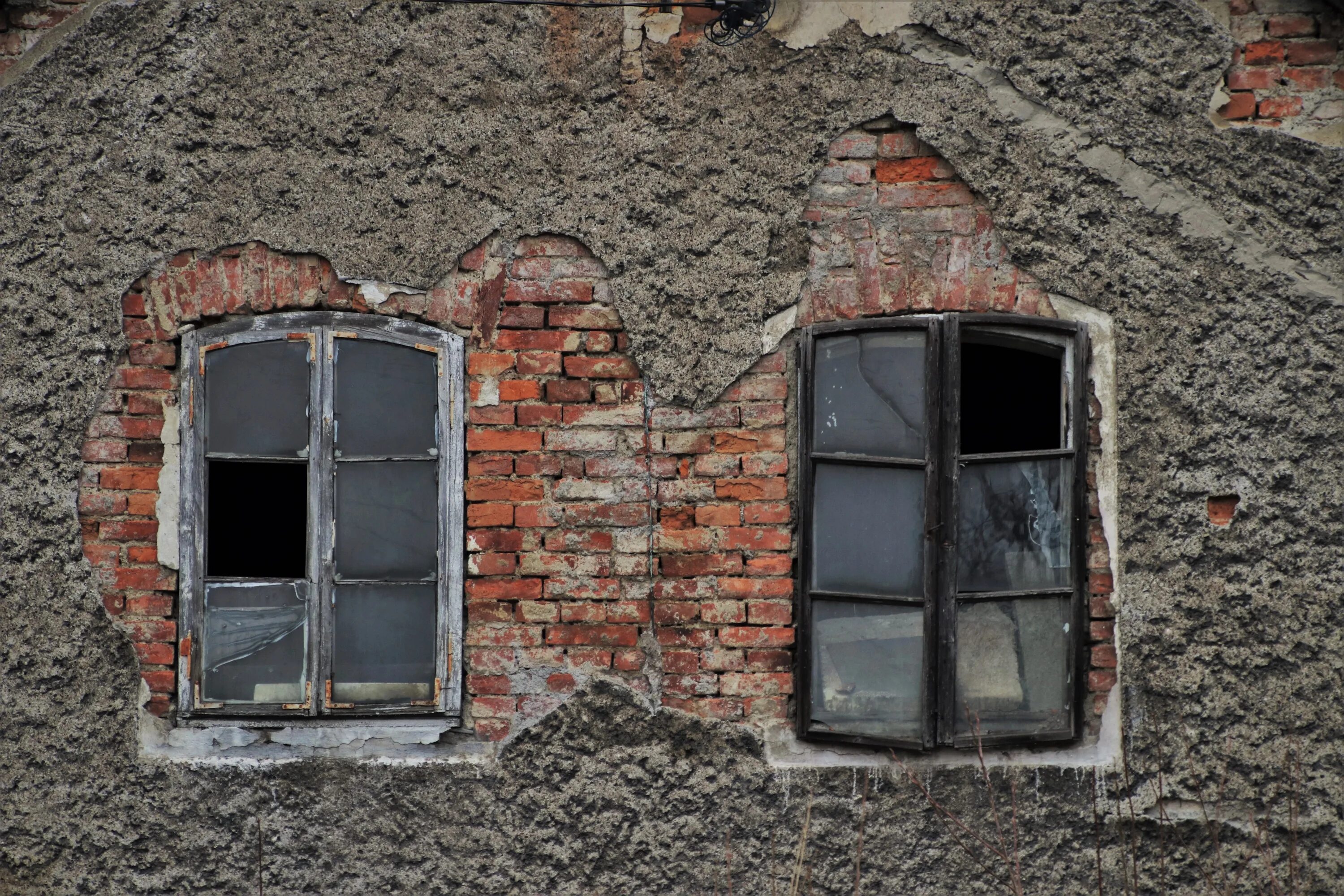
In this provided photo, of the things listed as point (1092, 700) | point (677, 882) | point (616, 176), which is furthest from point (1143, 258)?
point (677, 882)

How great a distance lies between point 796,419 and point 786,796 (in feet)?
3.58

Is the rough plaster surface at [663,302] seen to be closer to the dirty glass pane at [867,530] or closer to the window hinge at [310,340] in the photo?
the window hinge at [310,340]

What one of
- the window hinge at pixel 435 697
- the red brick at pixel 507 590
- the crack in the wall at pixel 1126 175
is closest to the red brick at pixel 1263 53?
the crack in the wall at pixel 1126 175

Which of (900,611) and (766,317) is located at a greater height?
(766,317)

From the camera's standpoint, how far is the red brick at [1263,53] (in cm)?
300

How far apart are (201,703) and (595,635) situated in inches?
46.8

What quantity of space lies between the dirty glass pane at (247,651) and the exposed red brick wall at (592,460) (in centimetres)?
12

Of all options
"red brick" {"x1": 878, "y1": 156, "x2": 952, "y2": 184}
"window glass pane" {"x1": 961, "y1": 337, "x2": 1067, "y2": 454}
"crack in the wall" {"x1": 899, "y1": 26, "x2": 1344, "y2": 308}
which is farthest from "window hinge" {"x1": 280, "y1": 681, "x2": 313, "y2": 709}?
"window glass pane" {"x1": 961, "y1": 337, "x2": 1067, "y2": 454}

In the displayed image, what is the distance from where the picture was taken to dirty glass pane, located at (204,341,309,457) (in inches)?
123

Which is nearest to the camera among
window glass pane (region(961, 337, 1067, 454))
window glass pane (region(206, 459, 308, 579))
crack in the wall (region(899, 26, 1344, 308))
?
crack in the wall (region(899, 26, 1344, 308))

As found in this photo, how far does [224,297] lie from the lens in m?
3.07

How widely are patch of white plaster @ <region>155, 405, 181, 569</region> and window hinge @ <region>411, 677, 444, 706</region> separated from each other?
0.82m

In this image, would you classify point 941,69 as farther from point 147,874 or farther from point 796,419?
point 147,874

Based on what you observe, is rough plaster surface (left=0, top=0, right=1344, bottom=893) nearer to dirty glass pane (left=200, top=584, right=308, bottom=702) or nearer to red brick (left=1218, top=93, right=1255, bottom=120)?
red brick (left=1218, top=93, right=1255, bottom=120)
